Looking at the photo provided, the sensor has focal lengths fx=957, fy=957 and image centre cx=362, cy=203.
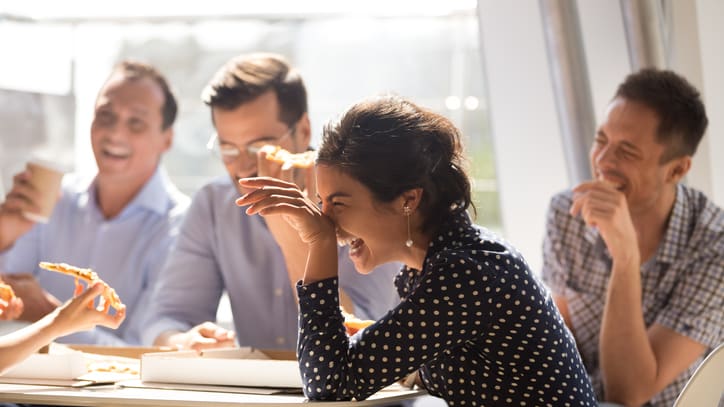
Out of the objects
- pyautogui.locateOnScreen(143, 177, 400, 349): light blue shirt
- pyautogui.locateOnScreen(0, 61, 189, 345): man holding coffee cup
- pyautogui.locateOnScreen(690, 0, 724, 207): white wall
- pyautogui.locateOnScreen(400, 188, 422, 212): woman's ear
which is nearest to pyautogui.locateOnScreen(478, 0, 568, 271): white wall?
pyautogui.locateOnScreen(690, 0, 724, 207): white wall

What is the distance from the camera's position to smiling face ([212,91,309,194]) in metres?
2.81

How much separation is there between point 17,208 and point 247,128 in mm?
1063

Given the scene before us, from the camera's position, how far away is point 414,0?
6355 millimetres

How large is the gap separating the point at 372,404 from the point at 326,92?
22.3ft

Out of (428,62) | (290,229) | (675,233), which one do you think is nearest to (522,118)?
(675,233)

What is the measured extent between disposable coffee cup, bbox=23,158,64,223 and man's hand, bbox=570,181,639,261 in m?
1.71

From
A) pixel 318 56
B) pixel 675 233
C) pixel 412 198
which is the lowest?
pixel 675 233

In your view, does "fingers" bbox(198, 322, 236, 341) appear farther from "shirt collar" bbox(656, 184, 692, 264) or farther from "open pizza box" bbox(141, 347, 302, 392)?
"shirt collar" bbox(656, 184, 692, 264)

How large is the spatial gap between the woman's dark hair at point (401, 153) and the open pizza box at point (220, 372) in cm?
42

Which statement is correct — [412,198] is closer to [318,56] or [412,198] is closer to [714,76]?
[714,76]

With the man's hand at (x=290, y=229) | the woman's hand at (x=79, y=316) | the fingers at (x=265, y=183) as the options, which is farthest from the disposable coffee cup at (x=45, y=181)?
the fingers at (x=265, y=183)

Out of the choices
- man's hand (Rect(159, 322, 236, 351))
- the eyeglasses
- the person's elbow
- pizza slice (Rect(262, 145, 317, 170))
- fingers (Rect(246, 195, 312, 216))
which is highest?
the eyeglasses

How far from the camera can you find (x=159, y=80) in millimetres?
3666

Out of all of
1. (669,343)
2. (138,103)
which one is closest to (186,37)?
(138,103)
